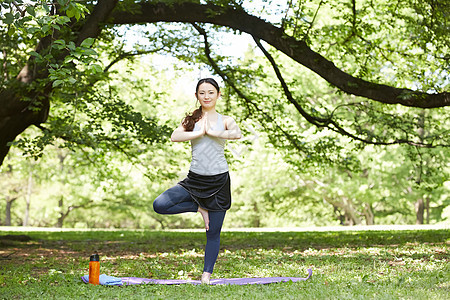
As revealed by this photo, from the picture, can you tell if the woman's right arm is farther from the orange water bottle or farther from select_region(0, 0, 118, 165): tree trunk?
select_region(0, 0, 118, 165): tree trunk

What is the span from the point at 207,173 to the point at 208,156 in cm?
19

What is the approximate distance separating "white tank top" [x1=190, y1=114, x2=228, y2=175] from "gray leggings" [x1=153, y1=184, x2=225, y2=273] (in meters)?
0.31

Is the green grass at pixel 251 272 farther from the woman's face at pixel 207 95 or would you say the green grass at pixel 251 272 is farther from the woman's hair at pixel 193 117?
the woman's face at pixel 207 95

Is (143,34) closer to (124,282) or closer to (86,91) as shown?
(86,91)

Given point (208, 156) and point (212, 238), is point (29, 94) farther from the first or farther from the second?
point (212, 238)

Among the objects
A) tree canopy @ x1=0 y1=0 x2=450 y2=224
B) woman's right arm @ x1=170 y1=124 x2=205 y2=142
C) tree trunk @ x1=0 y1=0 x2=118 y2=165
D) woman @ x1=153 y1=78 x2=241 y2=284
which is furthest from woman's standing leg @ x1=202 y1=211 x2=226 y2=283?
tree trunk @ x1=0 y1=0 x2=118 y2=165

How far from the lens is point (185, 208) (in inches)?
216

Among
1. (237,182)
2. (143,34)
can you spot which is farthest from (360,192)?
(143,34)

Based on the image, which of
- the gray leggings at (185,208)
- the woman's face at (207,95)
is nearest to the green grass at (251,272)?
the gray leggings at (185,208)

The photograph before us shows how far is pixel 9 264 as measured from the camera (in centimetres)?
812

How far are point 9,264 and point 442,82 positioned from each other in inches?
368

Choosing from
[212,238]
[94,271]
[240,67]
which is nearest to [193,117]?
[212,238]

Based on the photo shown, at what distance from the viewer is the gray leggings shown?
538cm

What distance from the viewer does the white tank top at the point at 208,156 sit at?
5559 mm
